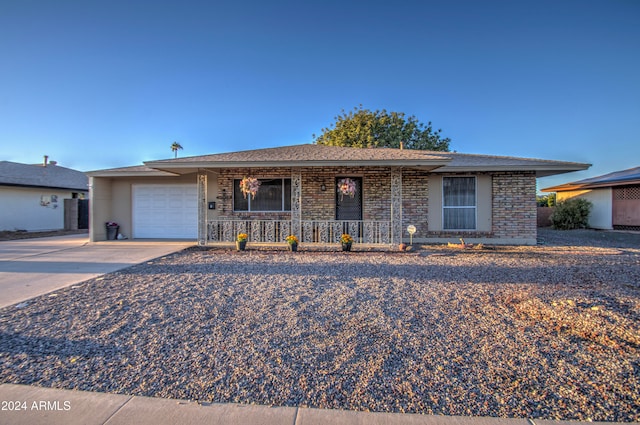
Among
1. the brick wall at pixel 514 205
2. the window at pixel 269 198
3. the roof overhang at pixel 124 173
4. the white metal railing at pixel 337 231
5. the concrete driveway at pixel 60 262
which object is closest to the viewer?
the concrete driveway at pixel 60 262

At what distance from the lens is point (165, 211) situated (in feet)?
40.4

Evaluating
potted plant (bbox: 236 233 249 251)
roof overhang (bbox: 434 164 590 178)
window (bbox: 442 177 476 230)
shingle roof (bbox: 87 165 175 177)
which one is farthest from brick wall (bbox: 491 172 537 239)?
shingle roof (bbox: 87 165 175 177)

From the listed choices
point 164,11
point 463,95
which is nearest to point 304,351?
point 164,11

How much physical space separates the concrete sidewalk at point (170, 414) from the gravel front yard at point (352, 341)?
89 mm

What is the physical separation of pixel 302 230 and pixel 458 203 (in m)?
5.65

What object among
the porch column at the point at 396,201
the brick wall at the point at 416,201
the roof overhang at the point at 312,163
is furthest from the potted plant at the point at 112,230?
the brick wall at the point at 416,201

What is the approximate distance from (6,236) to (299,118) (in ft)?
48.4

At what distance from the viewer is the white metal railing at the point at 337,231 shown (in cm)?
1016

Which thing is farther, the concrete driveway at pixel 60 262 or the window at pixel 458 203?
the window at pixel 458 203

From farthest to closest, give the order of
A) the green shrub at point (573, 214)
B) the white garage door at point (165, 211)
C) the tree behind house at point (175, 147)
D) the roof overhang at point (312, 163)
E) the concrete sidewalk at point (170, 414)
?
the tree behind house at point (175, 147)
the green shrub at point (573, 214)
the white garage door at point (165, 211)
the roof overhang at point (312, 163)
the concrete sidewalk at point (170, 414)

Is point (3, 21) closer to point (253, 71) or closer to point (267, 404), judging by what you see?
point (253, 71)

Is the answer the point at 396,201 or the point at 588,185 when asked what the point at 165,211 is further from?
the point at 588,185

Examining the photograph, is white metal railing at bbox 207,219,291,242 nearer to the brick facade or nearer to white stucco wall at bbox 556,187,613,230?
the brick facade

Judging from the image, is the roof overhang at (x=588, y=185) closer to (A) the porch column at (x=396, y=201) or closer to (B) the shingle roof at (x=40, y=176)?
(A) the porch column at (x=396, y=201)
